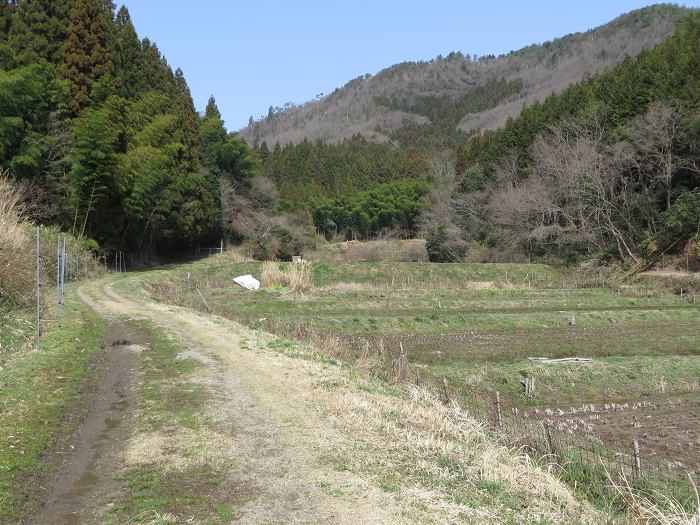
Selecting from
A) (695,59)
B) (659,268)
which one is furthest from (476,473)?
(695,59)

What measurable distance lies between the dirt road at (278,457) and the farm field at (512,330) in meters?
4.01

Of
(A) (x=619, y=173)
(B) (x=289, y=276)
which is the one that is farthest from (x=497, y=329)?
(A) (x=619, y=173)

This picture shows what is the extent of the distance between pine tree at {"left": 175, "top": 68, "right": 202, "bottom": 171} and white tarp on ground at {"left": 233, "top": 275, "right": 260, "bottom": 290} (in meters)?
15.8

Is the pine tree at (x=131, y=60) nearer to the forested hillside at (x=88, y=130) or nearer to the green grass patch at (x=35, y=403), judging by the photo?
the forested hillside at (x=88, y=130)

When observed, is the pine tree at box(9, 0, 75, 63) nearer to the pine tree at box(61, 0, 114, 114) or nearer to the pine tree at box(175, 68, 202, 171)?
the pine tree at box(61, 0, 114, 114)

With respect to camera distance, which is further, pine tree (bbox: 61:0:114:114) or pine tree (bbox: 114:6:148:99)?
A: pine tree (bbox: 114:6:148:99)

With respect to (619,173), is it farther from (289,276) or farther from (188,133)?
(188,133)

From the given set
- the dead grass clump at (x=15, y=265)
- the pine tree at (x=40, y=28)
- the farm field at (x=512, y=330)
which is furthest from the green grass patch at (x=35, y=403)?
the pine tree at (x=40, y=28)

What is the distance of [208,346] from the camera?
448 inches

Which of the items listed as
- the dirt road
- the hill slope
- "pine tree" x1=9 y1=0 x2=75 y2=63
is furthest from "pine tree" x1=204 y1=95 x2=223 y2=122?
the hill slope

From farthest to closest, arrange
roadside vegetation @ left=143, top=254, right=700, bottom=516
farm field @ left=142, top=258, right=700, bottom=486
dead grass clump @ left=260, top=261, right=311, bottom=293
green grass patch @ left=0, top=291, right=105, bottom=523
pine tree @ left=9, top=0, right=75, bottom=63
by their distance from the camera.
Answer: pine tree @ left=9, top=0, right=75, bottom=63, dead grass clump @ left=260, top=261, right=311, bottom=293, roadside vegetation @ left=143, top=254, right=700, bottom=516, farm field @ left=142, top=258, right=700, bottom=486, green grass patch @ left=0, top=291, right=105, bottom=523

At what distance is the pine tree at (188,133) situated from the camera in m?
44.0

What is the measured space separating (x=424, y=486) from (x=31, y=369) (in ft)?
21.8

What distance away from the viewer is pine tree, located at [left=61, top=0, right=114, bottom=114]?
3038 cm
